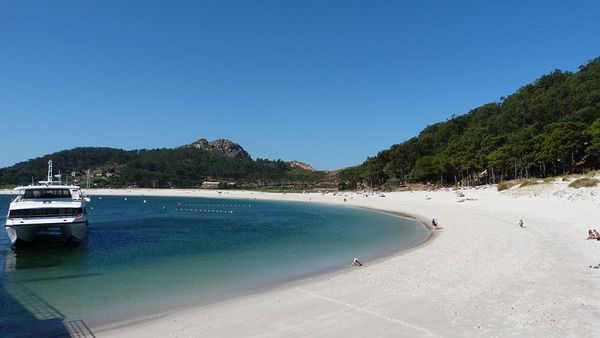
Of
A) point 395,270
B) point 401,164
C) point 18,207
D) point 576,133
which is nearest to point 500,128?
point 401,164

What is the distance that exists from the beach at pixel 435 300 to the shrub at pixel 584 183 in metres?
21.2

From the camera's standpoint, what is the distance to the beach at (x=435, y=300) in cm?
1091

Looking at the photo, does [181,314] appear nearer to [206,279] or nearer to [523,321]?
[206,279]

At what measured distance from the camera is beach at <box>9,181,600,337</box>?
10906 mm

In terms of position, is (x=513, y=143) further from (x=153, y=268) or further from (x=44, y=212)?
(x=44, y=212)

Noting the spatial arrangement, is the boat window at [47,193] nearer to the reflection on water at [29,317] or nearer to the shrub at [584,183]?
the reflection on water at [29,317]

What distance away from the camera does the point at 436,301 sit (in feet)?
43.7

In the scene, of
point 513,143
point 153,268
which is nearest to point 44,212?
point 153,268

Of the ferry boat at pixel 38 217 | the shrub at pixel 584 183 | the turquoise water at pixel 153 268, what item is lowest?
the turquoise water at pixel 153 268

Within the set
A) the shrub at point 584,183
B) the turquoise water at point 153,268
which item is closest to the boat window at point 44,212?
the turquoise water at point 153,268

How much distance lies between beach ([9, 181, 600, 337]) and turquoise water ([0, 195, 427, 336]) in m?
1.86

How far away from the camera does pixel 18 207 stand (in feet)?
98.4

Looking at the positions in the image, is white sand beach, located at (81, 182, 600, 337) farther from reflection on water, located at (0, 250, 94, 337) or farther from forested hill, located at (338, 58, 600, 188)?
forested hill, located at (338, 58, 600, 188)

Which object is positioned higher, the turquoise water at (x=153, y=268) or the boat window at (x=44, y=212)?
the boat window at (x=44, y=212)
